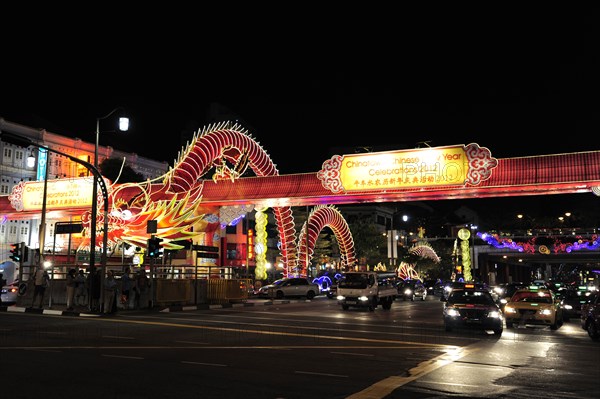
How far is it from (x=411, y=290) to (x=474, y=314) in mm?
26650

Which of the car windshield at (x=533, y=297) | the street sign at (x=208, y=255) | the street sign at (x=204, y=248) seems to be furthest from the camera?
the street sign at (x=208, y=255)

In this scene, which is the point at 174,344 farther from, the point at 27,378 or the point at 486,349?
the point at 486,349

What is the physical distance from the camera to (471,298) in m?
20.0

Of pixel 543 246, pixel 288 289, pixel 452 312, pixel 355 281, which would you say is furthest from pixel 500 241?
pixel 452 312

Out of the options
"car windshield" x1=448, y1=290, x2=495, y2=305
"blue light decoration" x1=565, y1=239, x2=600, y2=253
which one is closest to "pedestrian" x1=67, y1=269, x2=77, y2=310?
"car windshield" x1=448, y1=290, x2=495, y2=305

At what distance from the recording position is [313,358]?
12.1 metres

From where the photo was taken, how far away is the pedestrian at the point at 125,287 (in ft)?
88.9

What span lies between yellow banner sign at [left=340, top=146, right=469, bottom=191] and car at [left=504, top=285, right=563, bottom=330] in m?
9.30

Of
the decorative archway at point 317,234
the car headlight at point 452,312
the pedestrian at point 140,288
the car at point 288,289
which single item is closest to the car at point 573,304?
the car headlight at point 452,312

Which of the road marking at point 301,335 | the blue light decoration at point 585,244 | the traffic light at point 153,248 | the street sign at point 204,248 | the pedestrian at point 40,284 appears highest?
the blue light decoration at point 585,244

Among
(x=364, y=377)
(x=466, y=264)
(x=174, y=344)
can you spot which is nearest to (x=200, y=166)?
(x=174, y=344)

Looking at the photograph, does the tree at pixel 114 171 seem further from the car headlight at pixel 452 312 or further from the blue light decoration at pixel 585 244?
the blue light decoration at pixel 585 244

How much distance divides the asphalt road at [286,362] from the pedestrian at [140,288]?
27.0ft

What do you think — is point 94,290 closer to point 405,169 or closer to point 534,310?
point 405,169
